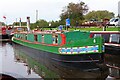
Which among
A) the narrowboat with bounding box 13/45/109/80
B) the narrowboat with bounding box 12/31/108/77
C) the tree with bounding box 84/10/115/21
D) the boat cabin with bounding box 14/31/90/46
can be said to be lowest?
the narrowboat with bounding box 13/45/109/80

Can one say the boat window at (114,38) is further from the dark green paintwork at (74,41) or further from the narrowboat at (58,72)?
the narrowboat at (58,72)

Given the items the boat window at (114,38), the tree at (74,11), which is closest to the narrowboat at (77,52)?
the boat window at (114,38)

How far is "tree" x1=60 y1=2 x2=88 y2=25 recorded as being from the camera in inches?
1981

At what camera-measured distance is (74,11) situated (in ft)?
169

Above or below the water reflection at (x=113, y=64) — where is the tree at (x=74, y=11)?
above

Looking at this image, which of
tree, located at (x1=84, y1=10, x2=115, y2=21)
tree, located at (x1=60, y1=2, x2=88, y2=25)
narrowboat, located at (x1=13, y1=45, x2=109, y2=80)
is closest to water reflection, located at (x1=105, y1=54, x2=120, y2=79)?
narrowboat, located at (x1=13, y1=45, x2=109, y2=80)

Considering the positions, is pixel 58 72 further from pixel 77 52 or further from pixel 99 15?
pixel 99 15

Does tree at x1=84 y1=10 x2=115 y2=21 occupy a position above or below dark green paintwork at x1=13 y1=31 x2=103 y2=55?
above

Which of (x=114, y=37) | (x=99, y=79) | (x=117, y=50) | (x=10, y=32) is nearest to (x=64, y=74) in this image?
(x=99, y=79)

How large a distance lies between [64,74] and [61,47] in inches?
83.8

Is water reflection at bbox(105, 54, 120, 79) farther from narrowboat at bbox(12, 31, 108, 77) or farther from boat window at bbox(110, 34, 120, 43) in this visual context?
boat window at bbox(110, 34, 120, 43)

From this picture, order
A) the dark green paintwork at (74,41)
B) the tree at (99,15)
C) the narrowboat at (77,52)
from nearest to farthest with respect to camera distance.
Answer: the narrowboat at (77,52), the dark green paintwork at (74,41), the tree at (99,15)

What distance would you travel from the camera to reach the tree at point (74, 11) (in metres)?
50.3

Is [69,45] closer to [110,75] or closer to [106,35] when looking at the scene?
[110,75]
